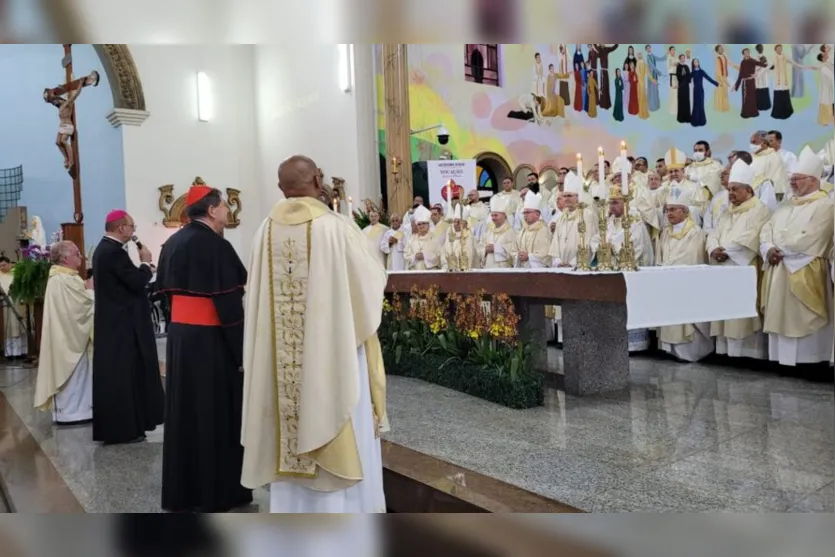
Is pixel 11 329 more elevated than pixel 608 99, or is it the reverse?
pixel 608 99

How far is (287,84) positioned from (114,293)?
519 centimetres

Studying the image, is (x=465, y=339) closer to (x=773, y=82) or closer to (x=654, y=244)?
(x=654, y=244)

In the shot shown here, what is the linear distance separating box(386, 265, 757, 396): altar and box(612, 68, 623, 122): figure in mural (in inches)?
229

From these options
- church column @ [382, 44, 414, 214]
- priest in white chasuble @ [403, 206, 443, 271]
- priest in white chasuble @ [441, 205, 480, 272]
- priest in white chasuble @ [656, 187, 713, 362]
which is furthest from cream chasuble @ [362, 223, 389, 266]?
priest in white chasuble @ [656, 187, 713, 362]

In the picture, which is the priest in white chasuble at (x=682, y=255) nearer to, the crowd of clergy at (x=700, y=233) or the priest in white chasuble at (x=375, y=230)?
the crowd of clergy at (x=700, y=233)

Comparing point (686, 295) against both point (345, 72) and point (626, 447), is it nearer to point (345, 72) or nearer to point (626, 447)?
point (626, 447)

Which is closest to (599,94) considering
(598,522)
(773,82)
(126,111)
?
(773,82)

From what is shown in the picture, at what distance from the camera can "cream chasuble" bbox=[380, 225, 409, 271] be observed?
689cm

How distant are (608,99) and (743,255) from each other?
516cm

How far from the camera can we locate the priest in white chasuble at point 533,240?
6.96 meters

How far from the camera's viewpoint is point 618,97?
9984mm

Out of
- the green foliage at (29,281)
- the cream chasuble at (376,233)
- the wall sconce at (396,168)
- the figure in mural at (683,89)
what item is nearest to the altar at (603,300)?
the cream chasuble at (376,233)

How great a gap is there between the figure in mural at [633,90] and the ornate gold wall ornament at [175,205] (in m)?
6.05

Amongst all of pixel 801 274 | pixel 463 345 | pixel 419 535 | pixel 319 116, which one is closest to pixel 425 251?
pixel 463 345
